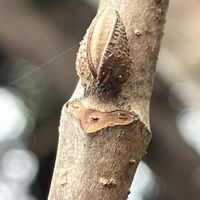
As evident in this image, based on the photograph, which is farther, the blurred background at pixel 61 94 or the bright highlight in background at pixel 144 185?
the bright highlight in background at pixel 144 185

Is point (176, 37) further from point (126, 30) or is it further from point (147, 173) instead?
point (126, 30)

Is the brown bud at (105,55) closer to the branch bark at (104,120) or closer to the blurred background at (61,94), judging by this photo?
the branch bark at (104,120)

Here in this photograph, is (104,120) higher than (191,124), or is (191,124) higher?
(191,124)

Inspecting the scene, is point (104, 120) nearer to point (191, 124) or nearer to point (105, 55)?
point (105, 55)

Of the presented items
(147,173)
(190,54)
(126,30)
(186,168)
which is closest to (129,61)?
(126,30)

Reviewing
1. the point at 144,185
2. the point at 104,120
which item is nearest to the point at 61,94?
the point at 144,185

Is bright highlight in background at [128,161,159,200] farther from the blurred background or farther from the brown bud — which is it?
the brown bud

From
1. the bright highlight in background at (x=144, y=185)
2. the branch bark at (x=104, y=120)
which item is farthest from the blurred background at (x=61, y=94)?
the branch bark at (x=104, y=120)
